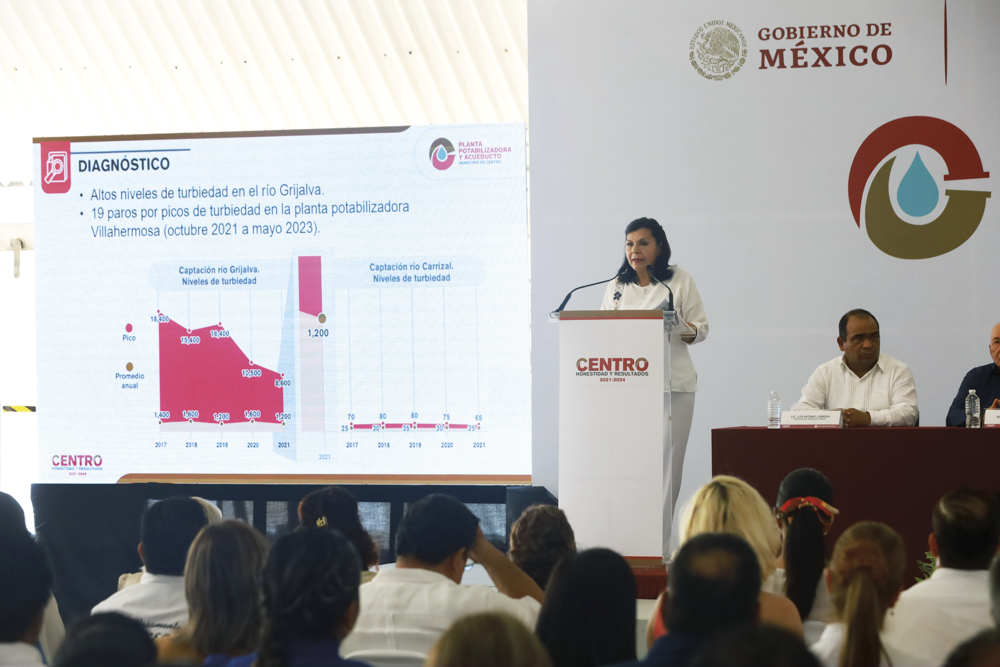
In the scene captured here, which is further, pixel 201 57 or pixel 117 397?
pixel 201 57

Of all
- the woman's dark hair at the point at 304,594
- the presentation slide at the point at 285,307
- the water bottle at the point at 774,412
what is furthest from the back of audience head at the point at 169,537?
Answer: the presentation slide at the point at 285,307

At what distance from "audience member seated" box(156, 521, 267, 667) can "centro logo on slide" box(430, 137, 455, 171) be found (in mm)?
3660

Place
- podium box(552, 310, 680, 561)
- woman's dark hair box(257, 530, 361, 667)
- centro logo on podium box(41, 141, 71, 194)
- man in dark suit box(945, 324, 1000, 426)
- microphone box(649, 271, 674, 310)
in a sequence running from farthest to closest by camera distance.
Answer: centro logo on podium box(41, 141, 71, 194) → man in dark suit box(945, 324, 1000, 426) → microphone box(649, 271, 674, 310) → podium box(552, 310, 680, 561) → woman's dark hair box(257, 530, 361, 667)

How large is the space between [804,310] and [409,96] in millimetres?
2845

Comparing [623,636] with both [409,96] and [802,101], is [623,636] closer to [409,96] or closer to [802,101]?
[802,101]

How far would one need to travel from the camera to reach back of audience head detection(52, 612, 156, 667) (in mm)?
1295

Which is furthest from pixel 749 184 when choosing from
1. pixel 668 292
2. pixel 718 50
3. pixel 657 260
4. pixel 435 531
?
pixel 435 531

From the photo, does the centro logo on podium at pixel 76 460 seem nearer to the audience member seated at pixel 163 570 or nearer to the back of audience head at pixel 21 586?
the audience member seated at pixel 163 570

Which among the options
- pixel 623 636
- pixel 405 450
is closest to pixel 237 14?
pixel 405 450

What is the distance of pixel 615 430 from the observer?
11.3 ft

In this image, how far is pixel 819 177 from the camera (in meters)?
5.24

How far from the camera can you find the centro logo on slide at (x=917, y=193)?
16.8ft

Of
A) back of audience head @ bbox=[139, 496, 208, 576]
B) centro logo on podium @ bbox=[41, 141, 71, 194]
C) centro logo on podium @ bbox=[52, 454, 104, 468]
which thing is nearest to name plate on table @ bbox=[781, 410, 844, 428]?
back of audience head @ bbox=[139, 496, 208, 576]

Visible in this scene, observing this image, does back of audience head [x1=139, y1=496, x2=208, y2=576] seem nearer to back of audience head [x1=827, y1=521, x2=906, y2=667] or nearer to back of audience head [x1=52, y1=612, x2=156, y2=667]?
back of audience head [x1=52, y1=612, x2=156, y2=667]
